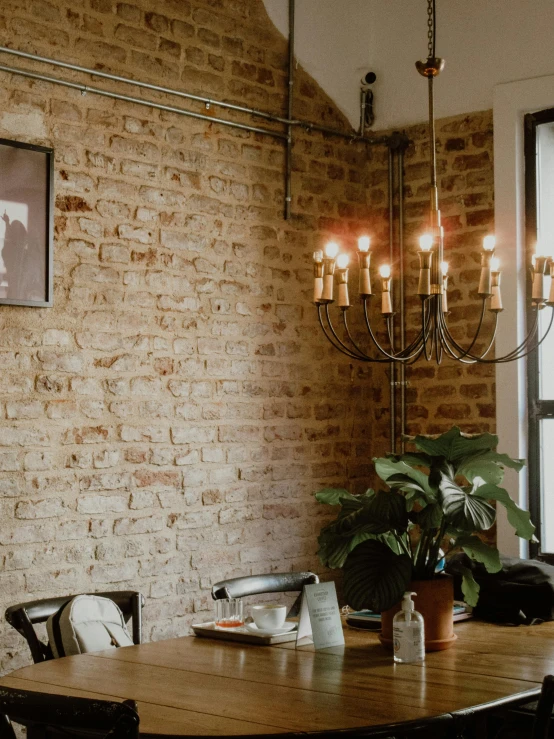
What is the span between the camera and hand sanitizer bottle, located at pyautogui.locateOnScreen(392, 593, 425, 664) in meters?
2.75

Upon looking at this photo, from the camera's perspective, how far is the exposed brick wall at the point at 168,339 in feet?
14.0

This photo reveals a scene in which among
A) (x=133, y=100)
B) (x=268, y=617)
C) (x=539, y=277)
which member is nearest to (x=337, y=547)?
(x=268, y=617)

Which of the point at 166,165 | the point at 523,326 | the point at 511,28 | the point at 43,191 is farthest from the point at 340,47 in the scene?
the point at 43,191

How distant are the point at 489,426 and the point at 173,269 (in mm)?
1835

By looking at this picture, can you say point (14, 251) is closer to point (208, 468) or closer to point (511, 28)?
point (208, 468)

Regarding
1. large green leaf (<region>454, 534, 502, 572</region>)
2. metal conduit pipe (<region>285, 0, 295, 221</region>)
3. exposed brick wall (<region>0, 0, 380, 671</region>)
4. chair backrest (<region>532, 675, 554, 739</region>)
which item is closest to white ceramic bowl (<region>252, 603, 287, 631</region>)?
large green leaf (<region>454, 534, 502, 572</region>)

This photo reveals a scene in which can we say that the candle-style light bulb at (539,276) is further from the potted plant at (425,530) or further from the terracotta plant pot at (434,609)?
the terracotta plant pot at (434,609)

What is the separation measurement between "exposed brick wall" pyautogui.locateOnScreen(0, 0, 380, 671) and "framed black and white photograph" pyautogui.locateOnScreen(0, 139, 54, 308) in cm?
8

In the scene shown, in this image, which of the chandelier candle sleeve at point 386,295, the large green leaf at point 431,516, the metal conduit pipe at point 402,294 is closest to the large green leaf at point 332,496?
the large green leaf at point 431,516

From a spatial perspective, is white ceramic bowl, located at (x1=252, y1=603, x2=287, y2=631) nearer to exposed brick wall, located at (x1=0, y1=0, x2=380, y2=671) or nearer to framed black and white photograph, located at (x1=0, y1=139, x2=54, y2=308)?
exposed brick wall, located at (x1=0, y1=0, x2=380, y2=671)

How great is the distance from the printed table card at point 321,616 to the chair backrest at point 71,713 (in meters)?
1.10

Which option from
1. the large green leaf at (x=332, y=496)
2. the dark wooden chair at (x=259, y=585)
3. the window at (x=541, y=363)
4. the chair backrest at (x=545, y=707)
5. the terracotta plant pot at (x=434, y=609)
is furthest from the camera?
the window at (x=541, y=363)

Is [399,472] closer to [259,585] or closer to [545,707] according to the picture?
[545,707]

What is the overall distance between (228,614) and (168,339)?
1.83 metres
